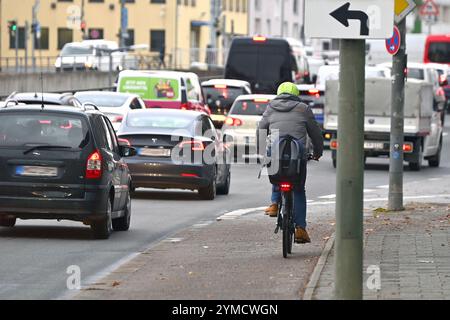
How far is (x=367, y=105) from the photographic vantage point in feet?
112

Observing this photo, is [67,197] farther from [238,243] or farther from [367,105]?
[367,105]

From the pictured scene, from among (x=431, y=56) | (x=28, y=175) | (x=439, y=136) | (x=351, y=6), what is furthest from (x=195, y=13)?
(x=351, y=6)

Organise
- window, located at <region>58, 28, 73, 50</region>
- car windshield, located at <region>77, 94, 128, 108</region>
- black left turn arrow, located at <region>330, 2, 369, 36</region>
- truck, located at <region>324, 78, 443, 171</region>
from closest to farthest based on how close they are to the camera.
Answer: black left turn arrow, located at <region>330, 2, 369, 36</region> → truck, located at <region>324, 78, 443, 171</region> → car windshield, located at <region>77, 94, 128, 108</region> → window, located at <region>58, 28, 73, 50</region>

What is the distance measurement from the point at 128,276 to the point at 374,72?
35769 mm

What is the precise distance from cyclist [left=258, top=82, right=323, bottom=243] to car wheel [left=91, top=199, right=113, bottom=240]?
7.55ft

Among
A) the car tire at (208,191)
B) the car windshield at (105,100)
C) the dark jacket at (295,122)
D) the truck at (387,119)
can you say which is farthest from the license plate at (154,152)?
the car windshield at (105,100)

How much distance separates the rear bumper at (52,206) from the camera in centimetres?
1630

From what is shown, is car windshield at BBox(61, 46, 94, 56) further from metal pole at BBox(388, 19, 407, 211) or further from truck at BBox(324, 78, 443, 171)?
metal pole at BBox(388, 19, 407, 211)

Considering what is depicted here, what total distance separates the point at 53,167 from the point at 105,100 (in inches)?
726

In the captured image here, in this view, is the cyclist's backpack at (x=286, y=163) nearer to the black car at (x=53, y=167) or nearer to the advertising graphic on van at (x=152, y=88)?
the black car at (x=53, y=167)

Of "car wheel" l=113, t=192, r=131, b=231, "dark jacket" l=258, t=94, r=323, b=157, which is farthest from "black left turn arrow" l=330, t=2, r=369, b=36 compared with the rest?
"car wheel" l=113, t=192, r=131, b=231

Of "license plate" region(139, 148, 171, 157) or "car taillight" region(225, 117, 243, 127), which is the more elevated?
"license plate" region(139, 148, 171, 157)

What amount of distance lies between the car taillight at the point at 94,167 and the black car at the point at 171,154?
6569 mm

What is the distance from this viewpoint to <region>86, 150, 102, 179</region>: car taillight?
1641cm
